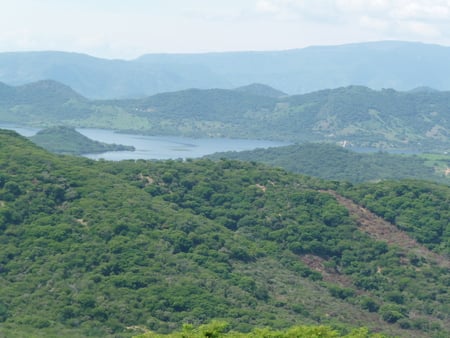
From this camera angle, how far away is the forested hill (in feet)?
184

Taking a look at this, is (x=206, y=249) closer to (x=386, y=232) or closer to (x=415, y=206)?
(x=386, y=232)

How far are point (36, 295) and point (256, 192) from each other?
34.6 meters

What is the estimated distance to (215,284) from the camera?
61.0m

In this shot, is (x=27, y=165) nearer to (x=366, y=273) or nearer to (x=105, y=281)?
(x=105, y=281)

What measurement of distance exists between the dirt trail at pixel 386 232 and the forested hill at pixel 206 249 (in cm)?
17

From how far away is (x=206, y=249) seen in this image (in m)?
68.1

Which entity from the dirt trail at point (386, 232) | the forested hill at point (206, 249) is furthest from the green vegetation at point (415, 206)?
the dirt trail at point (386, 232)

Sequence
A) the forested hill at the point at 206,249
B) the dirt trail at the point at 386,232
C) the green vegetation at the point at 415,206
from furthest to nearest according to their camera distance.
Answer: the green vegetation at the point at 415,206 < the dirt trail at the point at 386,232 < the forested hill at the point at 206,249

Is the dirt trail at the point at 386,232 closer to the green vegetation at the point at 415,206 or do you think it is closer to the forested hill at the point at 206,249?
the forested hill at the point at 206,249

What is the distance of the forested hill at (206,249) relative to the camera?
2206 inches

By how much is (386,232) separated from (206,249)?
21599 millimetres

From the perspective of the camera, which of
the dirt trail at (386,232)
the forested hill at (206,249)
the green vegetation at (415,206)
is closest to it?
the forested hill at (206,249)

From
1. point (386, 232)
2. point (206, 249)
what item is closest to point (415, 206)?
point (386, 232)

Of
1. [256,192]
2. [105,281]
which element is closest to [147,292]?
[105,281]
